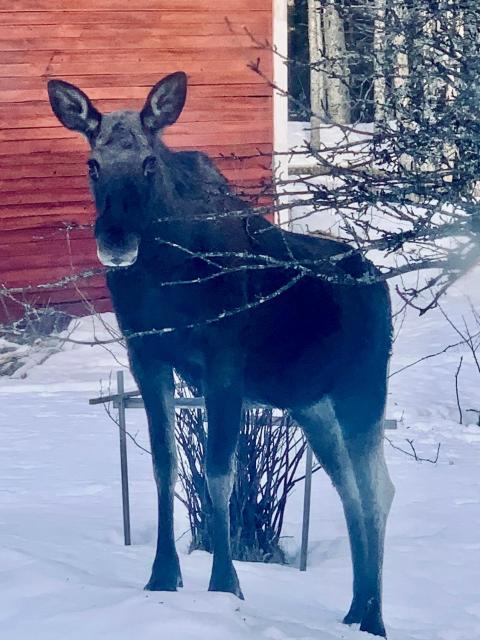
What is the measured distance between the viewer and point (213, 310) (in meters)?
4.03

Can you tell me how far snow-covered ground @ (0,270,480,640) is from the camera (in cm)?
399

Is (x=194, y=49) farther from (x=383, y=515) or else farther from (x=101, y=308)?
(x=383, y=515)

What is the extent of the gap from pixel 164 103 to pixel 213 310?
760mm

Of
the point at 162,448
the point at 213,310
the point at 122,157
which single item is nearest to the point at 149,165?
the point at 122,157

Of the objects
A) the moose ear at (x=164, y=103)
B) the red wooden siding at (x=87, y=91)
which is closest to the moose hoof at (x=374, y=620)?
the moose ear at (x=164, y=103)

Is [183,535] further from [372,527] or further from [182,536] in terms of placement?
[372,527]

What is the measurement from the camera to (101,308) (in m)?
11.9

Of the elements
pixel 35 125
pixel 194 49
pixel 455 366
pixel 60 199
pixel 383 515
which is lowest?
pixel 383 515

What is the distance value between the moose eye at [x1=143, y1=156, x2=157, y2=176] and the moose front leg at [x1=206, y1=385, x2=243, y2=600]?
0.79 meters

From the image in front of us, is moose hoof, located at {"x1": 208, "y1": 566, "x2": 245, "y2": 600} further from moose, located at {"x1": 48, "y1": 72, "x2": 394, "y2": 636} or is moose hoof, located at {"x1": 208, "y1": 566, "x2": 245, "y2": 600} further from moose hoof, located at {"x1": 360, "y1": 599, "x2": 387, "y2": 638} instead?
moose hoof, located at {"x1": 360, "y1": 599, "x2": 387, "y2": 638}

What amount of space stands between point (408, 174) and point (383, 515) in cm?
168

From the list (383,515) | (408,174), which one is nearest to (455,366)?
(383,515)

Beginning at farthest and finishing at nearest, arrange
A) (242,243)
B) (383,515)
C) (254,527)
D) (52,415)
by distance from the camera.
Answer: (52,415)
(254,527)
(383,515)
(242,243)

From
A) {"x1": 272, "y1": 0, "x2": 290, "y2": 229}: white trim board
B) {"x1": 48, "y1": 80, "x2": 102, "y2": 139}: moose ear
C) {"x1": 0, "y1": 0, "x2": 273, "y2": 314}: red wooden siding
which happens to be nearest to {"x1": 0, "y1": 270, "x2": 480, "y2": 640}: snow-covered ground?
{"x1": 0, "y1": 0, "x2": 273, "y2": 314}: red wooden siding
